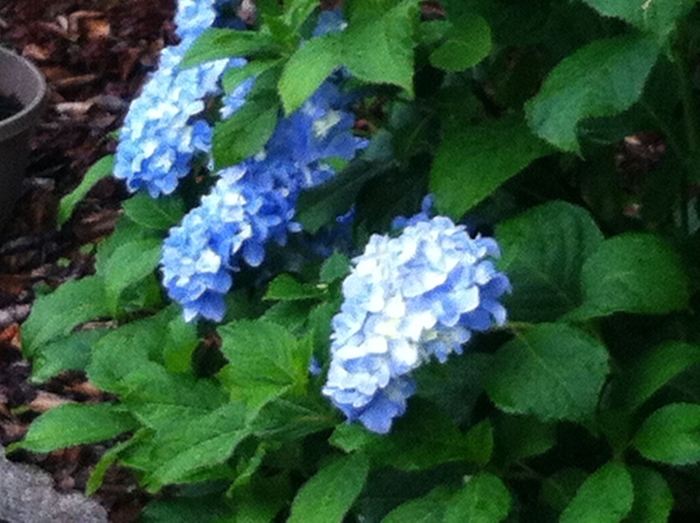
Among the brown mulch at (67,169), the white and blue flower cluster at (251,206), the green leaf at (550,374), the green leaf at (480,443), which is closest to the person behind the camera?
the green leaf at (550,374)

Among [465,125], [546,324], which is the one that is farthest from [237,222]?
[546,324]

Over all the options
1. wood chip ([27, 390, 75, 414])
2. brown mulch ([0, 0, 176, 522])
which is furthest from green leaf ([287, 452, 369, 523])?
wood chip ([27, 390, 75, 414])

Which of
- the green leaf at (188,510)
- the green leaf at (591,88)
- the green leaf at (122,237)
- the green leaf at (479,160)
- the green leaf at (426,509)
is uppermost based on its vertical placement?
the green leaf at (591,88)

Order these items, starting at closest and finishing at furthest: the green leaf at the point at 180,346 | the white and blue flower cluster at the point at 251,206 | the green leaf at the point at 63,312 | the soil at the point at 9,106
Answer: the white and blue flower cluster at the point at 251,206 < the green leaf at the point at 180,346 < the green leaf at the point at 63,312 < the soil at the point at 9,106

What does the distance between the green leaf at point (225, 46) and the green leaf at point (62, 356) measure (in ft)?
2.04

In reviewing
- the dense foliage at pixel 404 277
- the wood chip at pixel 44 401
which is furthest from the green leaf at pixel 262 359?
the wood chip at pixel 44 401

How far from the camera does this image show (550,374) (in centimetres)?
139

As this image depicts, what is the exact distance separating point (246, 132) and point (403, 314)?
1.30 feet

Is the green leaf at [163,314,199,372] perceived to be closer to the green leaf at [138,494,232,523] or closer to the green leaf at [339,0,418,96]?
the green leaf at [138,494,232,523]

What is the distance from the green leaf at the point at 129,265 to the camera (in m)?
1.87

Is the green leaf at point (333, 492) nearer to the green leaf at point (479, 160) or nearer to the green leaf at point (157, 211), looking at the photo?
the green leaf at point (479, 160)

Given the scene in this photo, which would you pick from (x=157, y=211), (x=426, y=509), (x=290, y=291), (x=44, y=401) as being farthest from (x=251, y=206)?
(x=44, y=401)

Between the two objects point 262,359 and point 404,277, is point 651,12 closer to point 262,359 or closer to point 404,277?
point 404,277

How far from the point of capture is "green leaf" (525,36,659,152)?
1.38 metres
